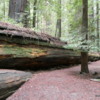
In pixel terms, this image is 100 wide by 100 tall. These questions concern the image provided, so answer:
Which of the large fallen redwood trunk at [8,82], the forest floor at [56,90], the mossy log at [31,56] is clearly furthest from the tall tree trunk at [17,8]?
the large fallen redwood trunk at [8,82]

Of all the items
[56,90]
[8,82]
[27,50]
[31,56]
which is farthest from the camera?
[31,56]

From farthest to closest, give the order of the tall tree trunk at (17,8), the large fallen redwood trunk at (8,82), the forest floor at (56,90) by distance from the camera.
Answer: the tall tree trunk at (17,8) < the forest floor at (56,90) < the large fallen redwood trunk at (8,82)

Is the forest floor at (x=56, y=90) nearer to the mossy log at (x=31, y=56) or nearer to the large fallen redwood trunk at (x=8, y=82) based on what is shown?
the large fallen redwood trunk at (x=8, y=82)

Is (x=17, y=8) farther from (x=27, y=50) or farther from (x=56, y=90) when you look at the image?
(x=56, y=90)

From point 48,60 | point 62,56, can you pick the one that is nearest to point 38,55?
point 48,60

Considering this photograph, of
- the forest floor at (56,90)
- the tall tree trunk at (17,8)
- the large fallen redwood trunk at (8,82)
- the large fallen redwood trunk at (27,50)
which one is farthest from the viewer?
the tall tree trunk at (17,8)

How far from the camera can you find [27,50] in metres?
6.12

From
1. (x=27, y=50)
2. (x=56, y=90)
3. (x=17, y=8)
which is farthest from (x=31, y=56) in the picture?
(x=17, y=8)

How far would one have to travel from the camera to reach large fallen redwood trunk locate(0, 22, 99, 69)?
209 inches

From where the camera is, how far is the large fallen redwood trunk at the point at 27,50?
5.30 meters

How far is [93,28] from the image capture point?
7.15m

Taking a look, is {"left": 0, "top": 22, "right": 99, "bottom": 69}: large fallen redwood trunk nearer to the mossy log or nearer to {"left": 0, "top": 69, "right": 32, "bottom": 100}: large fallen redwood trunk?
the mossy log

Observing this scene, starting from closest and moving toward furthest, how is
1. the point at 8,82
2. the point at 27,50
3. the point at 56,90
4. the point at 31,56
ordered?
the point at 8,82
the point at 56,90
the point at 27,50
the point at 31,56

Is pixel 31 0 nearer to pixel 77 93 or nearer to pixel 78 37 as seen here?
pixel 78 37
